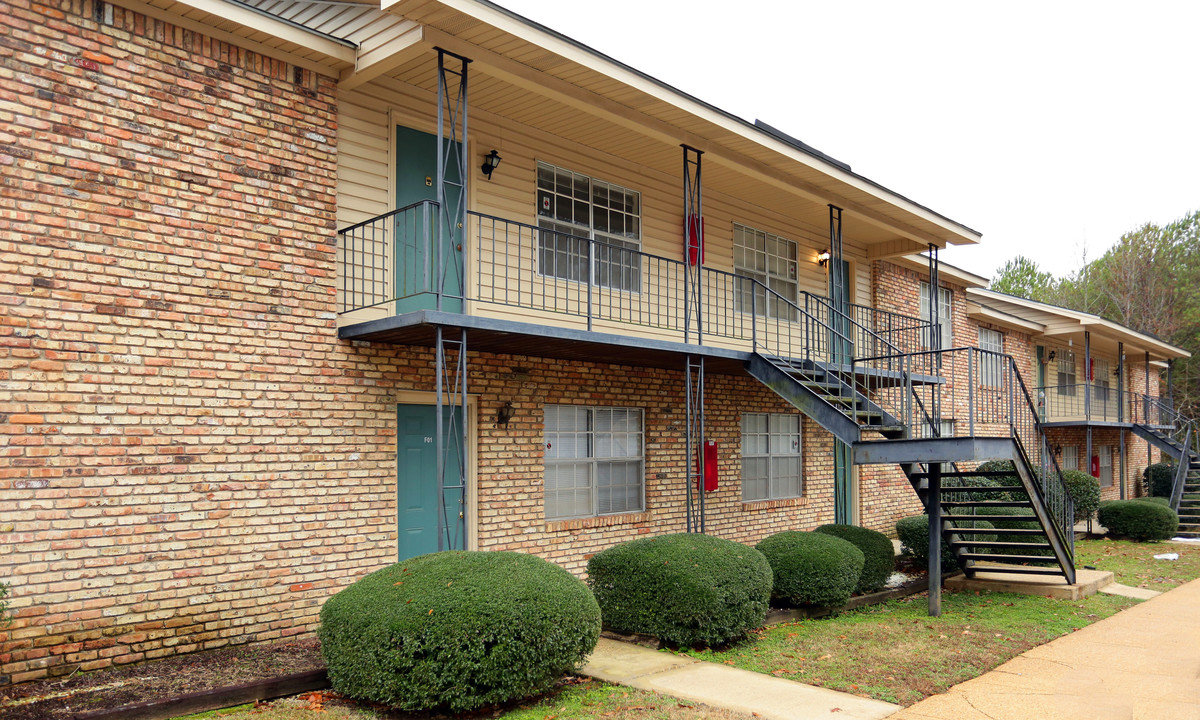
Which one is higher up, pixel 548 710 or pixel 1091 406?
pixel 1091 406

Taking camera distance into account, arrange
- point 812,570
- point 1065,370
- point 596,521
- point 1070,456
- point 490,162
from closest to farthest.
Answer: point 812,570, point 490,162, point 596,521, point 1070,456, point 1065,370

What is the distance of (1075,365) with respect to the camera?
27234mm

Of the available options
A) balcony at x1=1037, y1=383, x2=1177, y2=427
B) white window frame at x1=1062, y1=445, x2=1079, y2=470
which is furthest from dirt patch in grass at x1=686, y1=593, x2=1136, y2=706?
white window frame at x1=1062, y1=445, x2=1079, y2=470

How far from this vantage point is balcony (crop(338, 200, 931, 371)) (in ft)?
26.4

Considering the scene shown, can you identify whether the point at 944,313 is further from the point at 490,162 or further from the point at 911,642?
the point at 490,162

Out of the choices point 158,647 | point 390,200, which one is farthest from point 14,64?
point 158,647

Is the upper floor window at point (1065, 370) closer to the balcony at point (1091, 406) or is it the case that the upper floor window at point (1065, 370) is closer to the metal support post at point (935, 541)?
the balcony at point (1091, 406)

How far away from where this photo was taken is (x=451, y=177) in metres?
9.29

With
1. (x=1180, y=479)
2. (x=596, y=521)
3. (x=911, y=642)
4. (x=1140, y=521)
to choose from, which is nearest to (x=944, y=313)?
(x=1140, y=521)

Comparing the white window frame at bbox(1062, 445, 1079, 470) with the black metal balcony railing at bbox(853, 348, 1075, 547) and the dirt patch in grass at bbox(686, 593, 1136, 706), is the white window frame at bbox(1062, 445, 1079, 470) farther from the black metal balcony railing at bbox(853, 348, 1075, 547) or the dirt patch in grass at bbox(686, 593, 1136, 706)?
the dirt patch in grass at bbox(686, 593, 1136, 706)

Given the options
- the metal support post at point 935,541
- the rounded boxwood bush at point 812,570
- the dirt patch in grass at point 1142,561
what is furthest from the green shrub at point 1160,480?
the rounded boxwood bush at point 812,570

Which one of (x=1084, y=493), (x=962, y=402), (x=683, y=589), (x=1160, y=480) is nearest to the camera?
(x=683, y=589)

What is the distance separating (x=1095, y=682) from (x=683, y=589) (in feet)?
11.4

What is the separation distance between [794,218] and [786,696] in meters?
9.51
